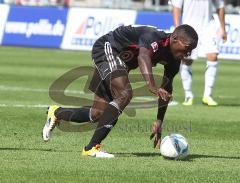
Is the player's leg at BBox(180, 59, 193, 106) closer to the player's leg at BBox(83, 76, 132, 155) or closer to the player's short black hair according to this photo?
the player's leg at BBox(83, 76, 132, 155)

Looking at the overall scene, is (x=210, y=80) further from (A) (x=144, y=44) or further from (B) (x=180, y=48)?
(A) (x=144, y=44)

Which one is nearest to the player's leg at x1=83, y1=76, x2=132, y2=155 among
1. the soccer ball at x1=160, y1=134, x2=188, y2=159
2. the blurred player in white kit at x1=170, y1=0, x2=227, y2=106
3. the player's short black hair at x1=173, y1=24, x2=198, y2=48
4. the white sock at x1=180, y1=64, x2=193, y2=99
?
the soccer ball at x1=160, y1=134, x2=188, y2=159

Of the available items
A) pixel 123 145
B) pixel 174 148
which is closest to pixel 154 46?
pixel 174 148

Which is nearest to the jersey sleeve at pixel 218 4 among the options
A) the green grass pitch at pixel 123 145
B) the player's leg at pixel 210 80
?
the player's leg at pixel 210 80

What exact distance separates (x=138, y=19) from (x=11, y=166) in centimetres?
2202

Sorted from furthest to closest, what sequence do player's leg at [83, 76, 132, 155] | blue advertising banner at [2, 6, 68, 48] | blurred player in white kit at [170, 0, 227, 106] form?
blue advertising banner at [2, 6, 68, 48], blurred player in white kit at [170, 0, 227, 106], player's leg at [83, 76, 132, 155]

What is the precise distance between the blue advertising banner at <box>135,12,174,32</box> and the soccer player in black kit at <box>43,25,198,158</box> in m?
19.2

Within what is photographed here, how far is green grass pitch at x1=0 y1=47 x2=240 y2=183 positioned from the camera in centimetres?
819

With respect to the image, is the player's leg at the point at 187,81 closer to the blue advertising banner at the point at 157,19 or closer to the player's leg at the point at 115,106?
the player's leg at the point at 115,106

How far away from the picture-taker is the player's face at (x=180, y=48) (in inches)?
360

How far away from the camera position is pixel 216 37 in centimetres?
1630

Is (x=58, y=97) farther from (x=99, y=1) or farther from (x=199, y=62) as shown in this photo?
(x=99, y=1)

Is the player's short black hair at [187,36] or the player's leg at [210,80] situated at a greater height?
the player's short black hair at [187,36]

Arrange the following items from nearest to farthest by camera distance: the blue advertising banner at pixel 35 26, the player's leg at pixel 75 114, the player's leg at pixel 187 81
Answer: the player's leg at pixel 75 114 → the player's leg at pixel 187 81 → the blue advertising banner at pixel 35 26
